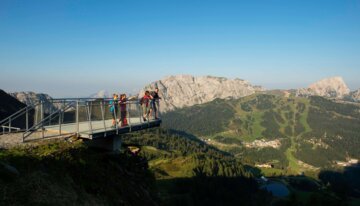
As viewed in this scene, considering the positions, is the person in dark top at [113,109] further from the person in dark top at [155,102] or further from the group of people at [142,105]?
the person in dark top at [155,102]

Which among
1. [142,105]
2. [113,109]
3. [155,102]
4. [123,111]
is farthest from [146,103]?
[113,109]

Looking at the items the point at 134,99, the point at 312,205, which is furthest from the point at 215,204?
the point at 134,99

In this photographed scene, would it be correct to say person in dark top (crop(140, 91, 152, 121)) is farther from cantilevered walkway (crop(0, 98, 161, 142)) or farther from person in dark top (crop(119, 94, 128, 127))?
person in dark top (crop(119, 94, 128, 127))

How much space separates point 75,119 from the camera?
25.0 meters

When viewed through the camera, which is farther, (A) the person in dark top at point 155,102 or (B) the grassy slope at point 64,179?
(A) the person in dark top at point 155,102

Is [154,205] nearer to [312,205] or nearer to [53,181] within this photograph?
[53,181]

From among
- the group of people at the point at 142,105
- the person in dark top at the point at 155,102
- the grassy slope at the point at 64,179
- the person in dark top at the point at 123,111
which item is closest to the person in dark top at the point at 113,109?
the group of people at the point at 142,105

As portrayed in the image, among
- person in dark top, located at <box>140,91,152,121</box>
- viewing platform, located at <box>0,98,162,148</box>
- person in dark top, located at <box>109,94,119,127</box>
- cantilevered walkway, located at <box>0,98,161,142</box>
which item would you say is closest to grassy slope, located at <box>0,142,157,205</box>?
viewing platform, located at <box>0,98,162,148</box>

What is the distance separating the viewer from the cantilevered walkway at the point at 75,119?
70.5 feet

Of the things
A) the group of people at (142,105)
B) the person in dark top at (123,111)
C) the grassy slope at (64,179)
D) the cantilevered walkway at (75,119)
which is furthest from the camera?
the person in dark top at (123,111)

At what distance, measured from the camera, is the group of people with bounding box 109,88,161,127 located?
84.9 ft

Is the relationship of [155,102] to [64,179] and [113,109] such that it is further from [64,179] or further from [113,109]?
[64,179]

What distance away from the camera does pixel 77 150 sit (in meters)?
18.9

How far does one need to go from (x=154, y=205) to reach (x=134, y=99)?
34.1ft
